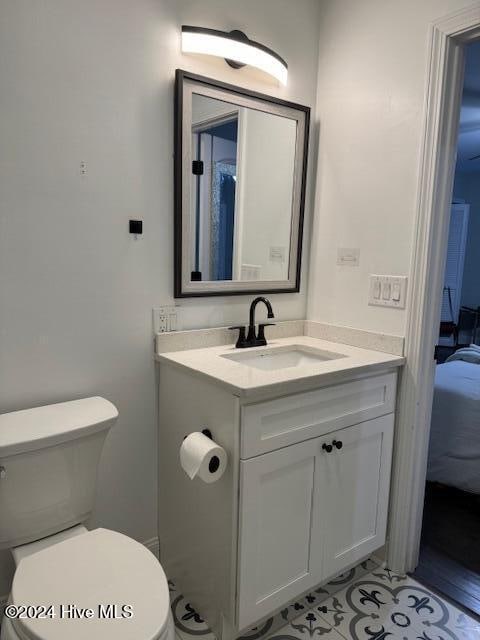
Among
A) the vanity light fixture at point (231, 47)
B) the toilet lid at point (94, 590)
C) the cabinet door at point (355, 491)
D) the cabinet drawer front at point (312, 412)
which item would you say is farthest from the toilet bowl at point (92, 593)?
the vanity light fixture at point (231, 47)

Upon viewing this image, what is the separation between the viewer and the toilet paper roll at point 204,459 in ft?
4.32

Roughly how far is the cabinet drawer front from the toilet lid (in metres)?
0.42

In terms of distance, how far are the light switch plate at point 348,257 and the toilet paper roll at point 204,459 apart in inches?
40.4

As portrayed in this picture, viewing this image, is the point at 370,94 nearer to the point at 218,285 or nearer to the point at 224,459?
the point at 218,285

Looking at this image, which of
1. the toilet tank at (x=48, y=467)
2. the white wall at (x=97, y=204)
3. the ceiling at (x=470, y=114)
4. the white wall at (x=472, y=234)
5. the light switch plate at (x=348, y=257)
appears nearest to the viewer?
the toilet tank at (x=48, y=467)

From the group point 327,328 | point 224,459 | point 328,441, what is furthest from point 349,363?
point 224,459

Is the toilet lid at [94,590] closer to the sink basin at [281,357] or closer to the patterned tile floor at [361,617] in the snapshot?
the patterned tile floor at [361,617]

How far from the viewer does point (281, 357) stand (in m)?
1.94

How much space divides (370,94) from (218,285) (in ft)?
3.26

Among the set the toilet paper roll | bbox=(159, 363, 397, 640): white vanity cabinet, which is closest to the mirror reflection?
bbox=(159, 363, 397, 640): white vanity cabinet

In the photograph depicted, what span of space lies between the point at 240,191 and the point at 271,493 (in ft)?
3.87

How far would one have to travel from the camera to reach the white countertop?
135 cm

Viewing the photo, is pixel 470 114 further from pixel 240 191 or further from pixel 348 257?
pixel 240 191

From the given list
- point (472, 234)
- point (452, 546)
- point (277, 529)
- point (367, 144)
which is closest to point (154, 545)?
point (277, 529)
